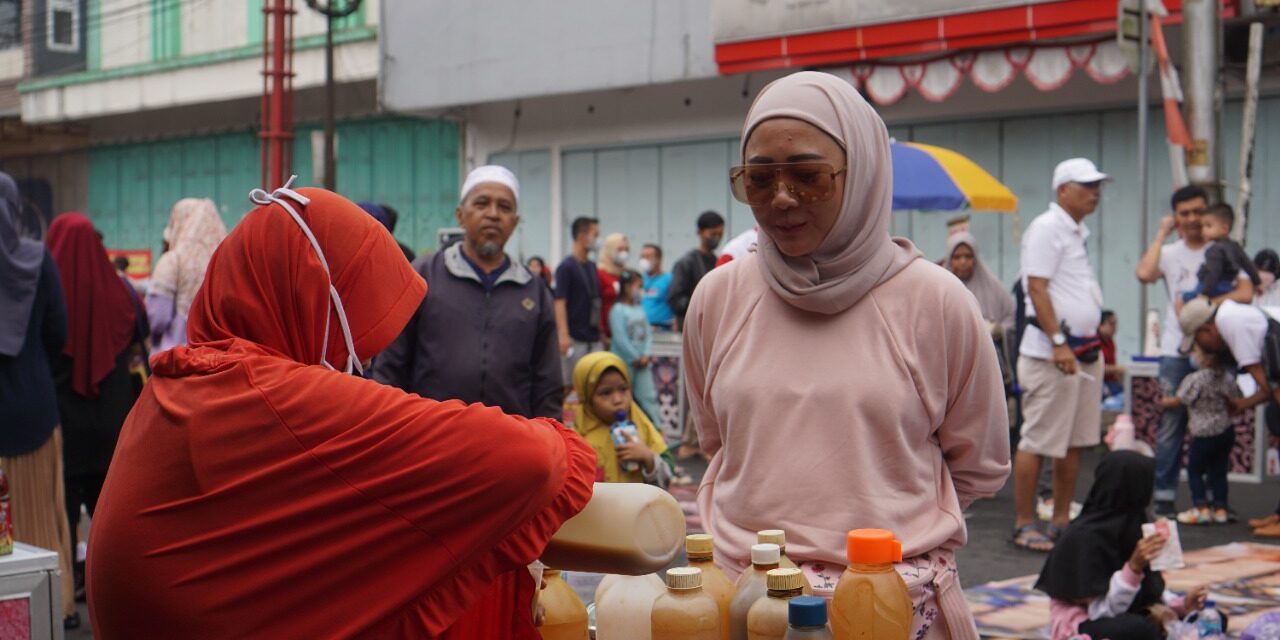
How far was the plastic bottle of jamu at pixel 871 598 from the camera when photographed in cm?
232

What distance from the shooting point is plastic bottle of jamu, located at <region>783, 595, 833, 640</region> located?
2191 millimetres

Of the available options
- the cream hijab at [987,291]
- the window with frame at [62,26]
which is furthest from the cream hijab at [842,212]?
the window with frame at [62,26]

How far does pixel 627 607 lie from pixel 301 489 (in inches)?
26.3

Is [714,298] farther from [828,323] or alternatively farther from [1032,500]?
[1032,500]

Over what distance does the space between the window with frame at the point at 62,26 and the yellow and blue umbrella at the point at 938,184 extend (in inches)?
812

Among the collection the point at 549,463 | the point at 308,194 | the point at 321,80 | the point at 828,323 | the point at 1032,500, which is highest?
the point at 321,80

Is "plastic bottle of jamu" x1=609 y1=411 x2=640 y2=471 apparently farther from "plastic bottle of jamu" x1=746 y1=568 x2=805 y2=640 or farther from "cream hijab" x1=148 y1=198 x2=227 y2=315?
"plastic bottle of jamu" x1=746 y1=568 x2=805 y2=640

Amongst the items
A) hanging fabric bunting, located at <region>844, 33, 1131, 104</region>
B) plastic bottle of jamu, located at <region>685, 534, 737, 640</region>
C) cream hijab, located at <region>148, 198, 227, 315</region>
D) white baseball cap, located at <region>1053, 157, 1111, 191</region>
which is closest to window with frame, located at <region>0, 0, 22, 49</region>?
hanging fabric bunting, located at <region>844, 33, 1131, 104</region>

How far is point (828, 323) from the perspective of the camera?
2.99m

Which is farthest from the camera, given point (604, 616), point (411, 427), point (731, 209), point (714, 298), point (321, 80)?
point (321, 80)

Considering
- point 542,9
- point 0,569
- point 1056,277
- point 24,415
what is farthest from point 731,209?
point 0,569

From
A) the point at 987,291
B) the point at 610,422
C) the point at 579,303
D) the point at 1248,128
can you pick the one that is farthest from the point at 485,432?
the point at 1248,128

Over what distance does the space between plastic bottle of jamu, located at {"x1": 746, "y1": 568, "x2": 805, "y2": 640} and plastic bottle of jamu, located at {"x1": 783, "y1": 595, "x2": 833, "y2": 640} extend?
108 millimetres

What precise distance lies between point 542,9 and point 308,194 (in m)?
17.1
